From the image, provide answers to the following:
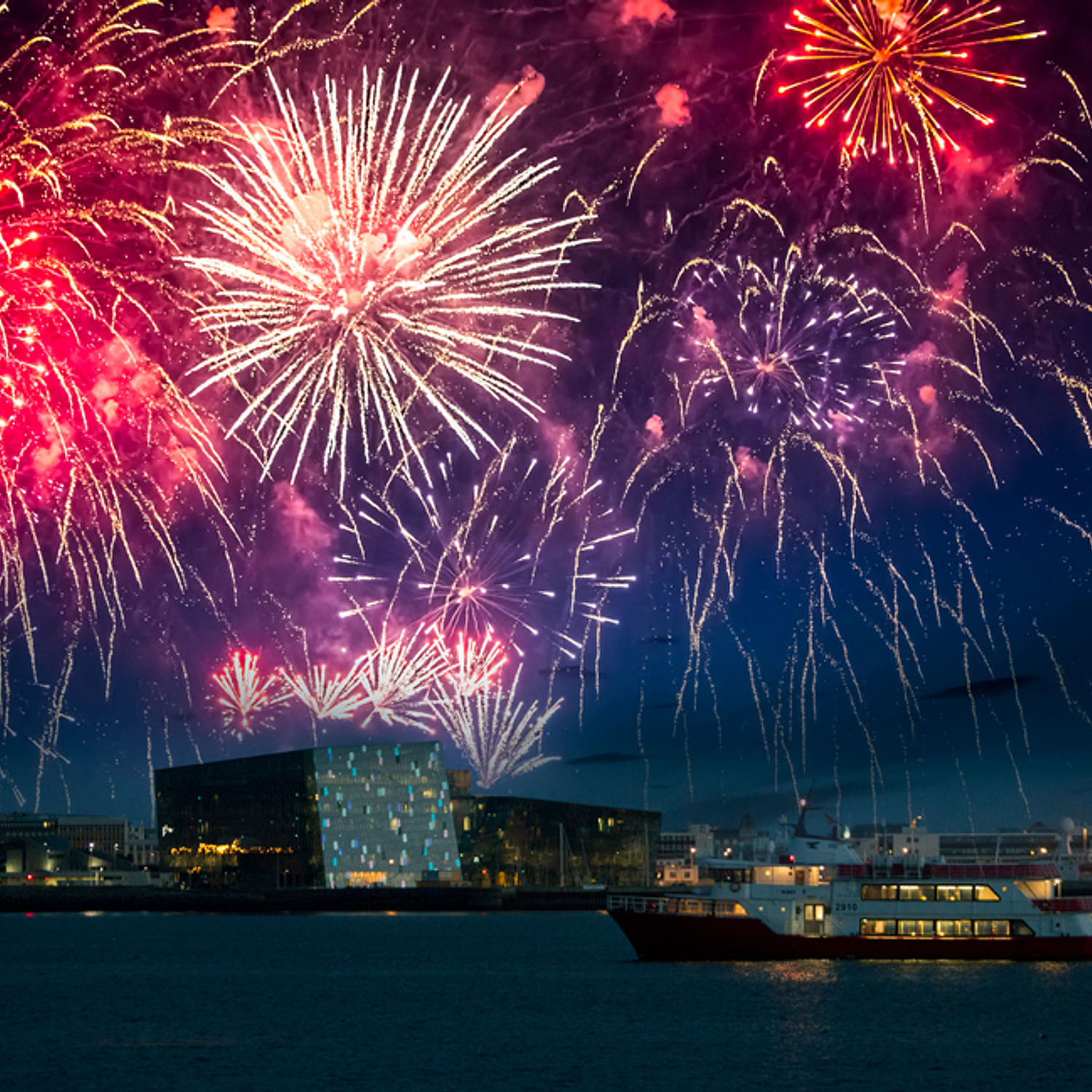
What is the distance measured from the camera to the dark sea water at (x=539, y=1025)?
61.0 meters

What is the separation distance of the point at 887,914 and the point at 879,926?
98 centimetres

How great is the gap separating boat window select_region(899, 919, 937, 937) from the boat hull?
0.25m

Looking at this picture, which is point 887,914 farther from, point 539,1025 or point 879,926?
point 539,1025

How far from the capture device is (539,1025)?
7712 centimetres

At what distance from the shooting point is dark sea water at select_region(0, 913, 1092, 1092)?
200ft

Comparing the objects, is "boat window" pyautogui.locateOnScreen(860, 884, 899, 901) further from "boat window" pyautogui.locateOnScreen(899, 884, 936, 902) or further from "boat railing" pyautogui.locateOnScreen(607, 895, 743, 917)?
"boat railing" pyautogui.locateOnScreen(607, 895, 743, 917)

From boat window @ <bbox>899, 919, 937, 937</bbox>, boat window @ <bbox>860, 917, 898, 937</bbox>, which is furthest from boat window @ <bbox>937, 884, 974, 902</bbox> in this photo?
boat window @ <bbox>860, 917, 898, 937</bbox>

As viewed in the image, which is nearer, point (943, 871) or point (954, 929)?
point (954, 929)

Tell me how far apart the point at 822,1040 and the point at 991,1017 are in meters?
12.8

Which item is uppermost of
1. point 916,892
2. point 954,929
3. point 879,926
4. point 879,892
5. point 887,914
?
point 879,892

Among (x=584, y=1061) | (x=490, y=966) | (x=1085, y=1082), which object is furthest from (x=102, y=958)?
(x=1085, y=1082)

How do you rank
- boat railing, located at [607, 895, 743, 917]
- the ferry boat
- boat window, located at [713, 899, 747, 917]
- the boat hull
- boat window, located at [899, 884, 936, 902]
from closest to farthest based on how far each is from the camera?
the boat hull → the ferry boat → boat window, located at [899, 884, 936, 902] → boat window, located at [713, 899, 747, 917] → boat railing, located at [607, 895, 743, 917]

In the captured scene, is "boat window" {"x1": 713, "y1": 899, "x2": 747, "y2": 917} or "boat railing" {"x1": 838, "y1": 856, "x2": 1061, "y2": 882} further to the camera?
"boat window" {"x1": 713, "y1": 899, "x2": 747, "y2": 917}

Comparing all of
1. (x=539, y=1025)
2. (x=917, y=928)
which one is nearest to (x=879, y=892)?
(x=917, y=928)
